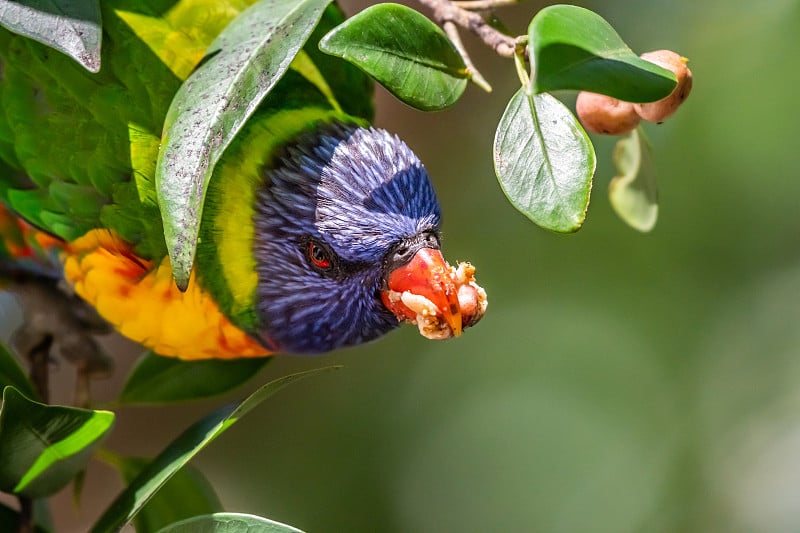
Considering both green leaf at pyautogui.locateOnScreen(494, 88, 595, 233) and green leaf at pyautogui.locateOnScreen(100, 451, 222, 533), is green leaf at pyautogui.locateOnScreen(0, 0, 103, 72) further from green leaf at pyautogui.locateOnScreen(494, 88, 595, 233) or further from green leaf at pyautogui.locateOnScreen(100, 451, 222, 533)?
green leaf at pyautogui.locateOnScreen(100, 451, 222, 533)

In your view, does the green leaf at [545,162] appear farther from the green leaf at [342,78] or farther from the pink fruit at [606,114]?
the green leaf at [342,78]

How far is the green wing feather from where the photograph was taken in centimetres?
94

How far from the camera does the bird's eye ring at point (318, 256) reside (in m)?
0.94

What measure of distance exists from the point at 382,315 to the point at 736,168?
1688 millimetres

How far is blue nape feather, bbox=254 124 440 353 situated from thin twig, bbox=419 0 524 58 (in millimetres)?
148

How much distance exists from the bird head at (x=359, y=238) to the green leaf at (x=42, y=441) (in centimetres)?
29

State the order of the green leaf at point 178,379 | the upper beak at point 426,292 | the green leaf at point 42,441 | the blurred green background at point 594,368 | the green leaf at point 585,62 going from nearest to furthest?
the green leaf at point 585,62, the green leaf at point 42,441, the upper beak at point 426,292, the green leaf at point 178,379, the blurred green background at point 594,368

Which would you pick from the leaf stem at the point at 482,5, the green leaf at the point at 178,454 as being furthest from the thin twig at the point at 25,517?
the leaf stem at the point at 482,5

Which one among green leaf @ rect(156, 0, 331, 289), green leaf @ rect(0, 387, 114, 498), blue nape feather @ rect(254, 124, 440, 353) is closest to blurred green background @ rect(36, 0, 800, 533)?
blue nape feather @ rect(254, 124, 440, 353)

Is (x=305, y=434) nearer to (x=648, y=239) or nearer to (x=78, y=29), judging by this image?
(x=648, y=239)

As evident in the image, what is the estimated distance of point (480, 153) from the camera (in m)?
2.56

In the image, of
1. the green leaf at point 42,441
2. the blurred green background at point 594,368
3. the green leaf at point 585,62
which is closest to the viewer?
the green leaf at point 585,62

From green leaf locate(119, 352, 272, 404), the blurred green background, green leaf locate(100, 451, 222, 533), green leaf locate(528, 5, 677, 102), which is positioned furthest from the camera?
the blurred green background

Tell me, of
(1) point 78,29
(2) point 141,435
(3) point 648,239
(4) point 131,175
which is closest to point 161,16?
(4) point 131,175
